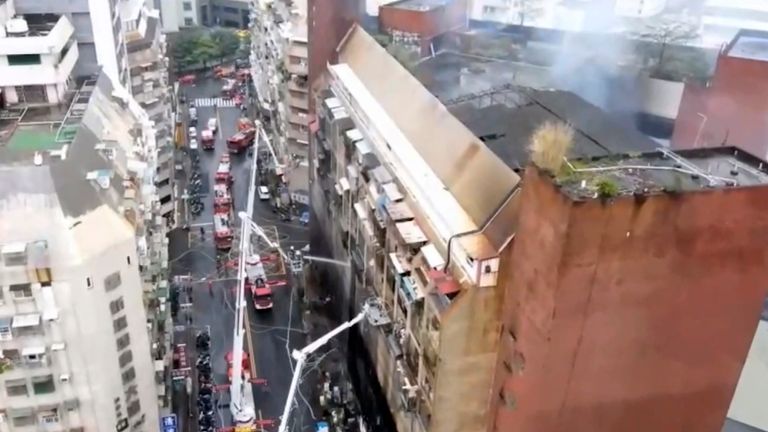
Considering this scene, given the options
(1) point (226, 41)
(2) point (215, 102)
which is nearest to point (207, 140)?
(2) point (215, 102)

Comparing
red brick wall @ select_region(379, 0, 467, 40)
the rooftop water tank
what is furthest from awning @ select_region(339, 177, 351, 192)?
the rooftop water tank

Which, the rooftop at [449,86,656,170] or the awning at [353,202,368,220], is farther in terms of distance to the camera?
the awning at [353,202,368,220]

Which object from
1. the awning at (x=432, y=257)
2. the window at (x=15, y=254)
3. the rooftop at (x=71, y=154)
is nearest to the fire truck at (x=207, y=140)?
the rooftop at (x=71, y=154)

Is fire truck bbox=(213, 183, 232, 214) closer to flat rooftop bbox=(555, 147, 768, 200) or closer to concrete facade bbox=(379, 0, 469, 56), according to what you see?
concrete facade bbox=(379, 0, 469, 56)

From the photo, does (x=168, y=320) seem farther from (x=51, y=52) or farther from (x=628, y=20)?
(x=628, y=20)

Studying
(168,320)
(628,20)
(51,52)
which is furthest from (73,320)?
(628,20)

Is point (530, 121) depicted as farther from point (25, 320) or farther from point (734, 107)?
point (25, 320)
